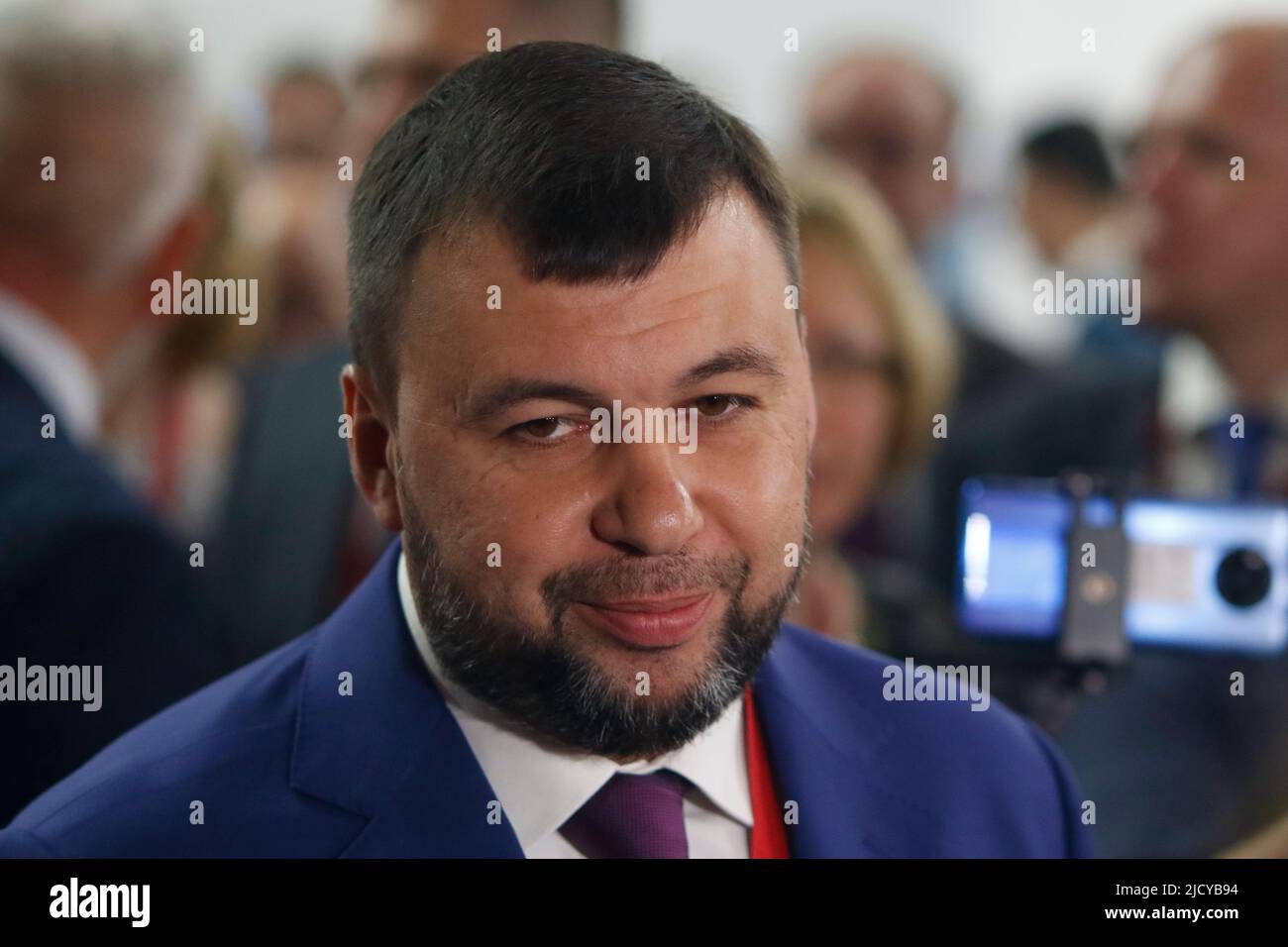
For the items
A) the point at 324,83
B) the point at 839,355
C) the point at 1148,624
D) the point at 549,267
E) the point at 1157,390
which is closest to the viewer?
the point at 549,267

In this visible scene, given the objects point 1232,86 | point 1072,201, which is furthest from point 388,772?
point 1072,201

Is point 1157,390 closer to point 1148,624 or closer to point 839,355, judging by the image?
point 839,355

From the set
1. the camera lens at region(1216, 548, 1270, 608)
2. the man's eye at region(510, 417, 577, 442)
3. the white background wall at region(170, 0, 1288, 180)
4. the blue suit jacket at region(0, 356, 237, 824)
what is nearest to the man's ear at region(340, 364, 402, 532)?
the man's eye at region(510, 417, 577, 442)

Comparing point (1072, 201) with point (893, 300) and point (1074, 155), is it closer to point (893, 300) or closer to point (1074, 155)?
point (1074, 155)

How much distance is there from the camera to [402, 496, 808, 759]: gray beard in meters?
0.96

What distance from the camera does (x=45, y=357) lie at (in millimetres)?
1473

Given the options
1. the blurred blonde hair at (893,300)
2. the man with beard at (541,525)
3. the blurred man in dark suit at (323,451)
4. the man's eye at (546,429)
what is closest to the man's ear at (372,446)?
the man with beard at (541,525)

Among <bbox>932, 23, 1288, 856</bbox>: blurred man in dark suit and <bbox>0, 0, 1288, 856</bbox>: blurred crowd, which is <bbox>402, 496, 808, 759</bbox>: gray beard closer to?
<bbox>0, 0, 1288, 856</bbox>: blurred crowd

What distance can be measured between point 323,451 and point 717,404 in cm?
85

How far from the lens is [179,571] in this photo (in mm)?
1377

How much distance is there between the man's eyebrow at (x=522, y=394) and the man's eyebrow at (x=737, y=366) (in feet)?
0.21

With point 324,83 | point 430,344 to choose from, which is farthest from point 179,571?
point 324,83
